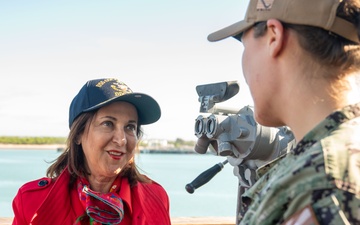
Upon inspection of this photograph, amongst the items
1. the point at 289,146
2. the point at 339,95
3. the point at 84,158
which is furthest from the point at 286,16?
the point at 84,158

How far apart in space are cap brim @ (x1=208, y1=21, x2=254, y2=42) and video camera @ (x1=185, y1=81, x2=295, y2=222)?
701 mm

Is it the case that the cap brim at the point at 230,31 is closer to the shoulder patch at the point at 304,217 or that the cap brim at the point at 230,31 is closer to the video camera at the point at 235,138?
the shoulder patch at the point at 304,217

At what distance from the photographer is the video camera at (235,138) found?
203 cm

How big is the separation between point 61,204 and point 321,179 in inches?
60.0

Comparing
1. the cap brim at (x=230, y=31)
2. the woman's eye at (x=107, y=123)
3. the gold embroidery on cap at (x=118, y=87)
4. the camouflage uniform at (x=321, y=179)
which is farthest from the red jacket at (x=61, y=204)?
the camouflage uniform at (x=321, y=179)

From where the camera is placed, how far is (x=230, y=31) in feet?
4.21

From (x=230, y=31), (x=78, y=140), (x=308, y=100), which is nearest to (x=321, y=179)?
(x=308, y=100)

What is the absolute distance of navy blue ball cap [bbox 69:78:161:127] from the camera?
2.27 meters

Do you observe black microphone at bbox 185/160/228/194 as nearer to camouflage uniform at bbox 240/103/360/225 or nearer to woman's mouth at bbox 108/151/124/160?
woman's mouth at bbox 108/151/124/160

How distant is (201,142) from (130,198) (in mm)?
455

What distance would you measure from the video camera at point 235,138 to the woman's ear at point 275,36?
910 mm

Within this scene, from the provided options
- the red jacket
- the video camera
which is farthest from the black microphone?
the red jacket

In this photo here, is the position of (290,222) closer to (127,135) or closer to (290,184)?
(290,184)

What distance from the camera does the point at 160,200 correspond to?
244cm
